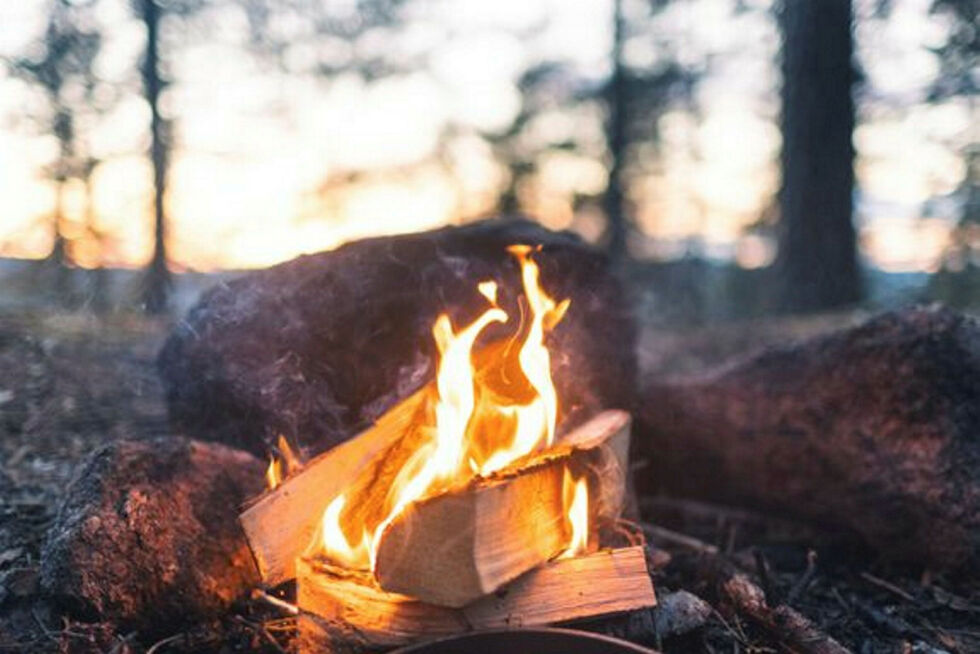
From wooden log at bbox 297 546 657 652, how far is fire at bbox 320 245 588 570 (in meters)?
0.15

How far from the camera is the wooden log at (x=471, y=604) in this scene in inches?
94.2

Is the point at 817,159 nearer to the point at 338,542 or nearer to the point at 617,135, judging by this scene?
the point at 617,135

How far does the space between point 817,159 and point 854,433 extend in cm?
586

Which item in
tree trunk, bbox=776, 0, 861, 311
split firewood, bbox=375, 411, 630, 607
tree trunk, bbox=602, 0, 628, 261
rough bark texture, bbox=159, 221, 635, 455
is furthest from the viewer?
tree trunk, bbox=602, 0, 628, 261

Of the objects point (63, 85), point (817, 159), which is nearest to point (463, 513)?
point (817, 159)

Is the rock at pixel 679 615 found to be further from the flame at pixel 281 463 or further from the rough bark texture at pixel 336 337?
the flame at pixel 281 463

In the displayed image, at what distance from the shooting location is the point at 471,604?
2398 mm

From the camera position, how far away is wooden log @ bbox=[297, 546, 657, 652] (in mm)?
2393

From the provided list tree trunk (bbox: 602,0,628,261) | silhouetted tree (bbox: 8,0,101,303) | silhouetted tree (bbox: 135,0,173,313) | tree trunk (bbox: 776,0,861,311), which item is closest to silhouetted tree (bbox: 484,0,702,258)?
tree trunk (bbox: 602,0,628,261)

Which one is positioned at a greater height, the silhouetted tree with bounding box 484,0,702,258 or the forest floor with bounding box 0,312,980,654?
the silhouetted tree with bounding box 484,0,702,258

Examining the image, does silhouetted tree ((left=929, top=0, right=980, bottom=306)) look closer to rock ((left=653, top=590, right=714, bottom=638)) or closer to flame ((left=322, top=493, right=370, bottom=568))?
rock ((left=653, top=590, right=714, bottom=638))

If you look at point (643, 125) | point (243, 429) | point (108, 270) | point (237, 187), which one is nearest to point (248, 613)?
point (243, 429)

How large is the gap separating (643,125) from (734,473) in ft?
46.9

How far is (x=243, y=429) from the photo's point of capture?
11.6 ft
